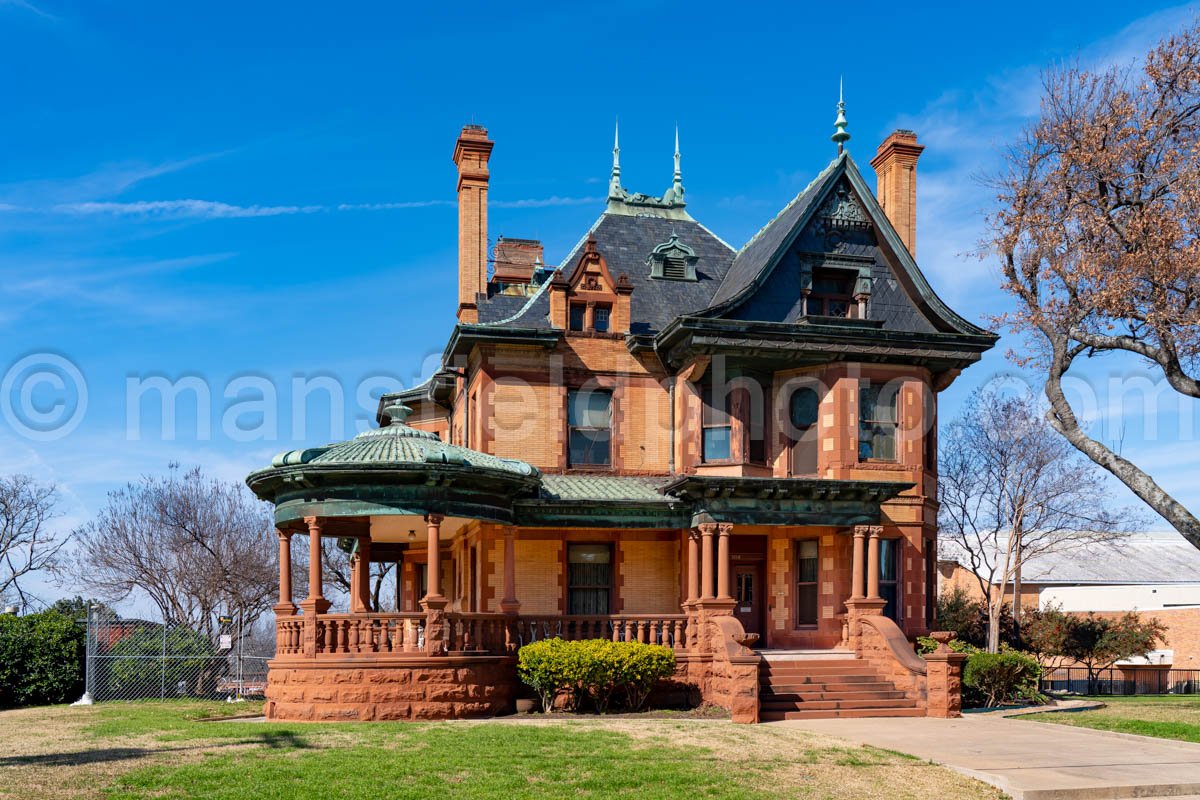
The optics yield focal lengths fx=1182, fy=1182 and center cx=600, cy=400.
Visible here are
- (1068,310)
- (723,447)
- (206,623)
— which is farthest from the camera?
(206,623)

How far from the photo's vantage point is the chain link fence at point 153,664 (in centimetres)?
2897

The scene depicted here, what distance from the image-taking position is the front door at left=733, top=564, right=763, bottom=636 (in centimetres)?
2759

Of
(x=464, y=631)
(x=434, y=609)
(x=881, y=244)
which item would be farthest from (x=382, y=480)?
(x=881, y=244)

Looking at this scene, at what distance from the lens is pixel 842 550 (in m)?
26.0

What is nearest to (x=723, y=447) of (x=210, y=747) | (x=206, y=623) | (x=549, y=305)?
(x=549, y=305)

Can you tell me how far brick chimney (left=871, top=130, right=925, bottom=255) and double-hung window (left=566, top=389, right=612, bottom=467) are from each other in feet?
32.1

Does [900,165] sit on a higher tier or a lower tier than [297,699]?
higher

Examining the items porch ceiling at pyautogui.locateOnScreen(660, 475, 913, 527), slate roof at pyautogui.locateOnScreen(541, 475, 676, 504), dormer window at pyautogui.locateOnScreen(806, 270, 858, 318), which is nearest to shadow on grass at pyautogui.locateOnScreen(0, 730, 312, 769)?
slate roof at pyautogui.locateOnScreen(541, 475, 676, 504)

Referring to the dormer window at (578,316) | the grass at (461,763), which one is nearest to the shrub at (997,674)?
the grass at (461,763)

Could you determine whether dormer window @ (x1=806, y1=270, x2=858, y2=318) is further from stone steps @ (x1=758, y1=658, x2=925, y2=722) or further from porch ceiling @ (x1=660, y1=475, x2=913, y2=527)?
stone steps @ (x1=758, y1=658, x2=925, y2=722)

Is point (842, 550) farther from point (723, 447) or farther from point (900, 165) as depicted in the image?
point (900, 165)

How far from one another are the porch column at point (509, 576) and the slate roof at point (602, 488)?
1089 mm

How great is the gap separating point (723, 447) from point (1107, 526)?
27.7m

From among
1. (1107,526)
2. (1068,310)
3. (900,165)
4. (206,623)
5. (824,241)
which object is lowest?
(206,623)
